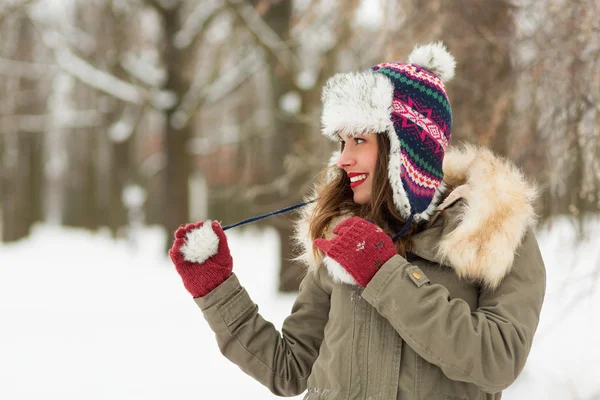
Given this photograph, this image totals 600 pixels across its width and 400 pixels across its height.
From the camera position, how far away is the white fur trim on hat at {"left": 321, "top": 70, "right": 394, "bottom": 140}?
5.38 feet

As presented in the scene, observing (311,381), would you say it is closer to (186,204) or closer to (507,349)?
(507,349)

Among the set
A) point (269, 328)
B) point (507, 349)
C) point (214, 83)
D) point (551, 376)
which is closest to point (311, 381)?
point (269, 328)

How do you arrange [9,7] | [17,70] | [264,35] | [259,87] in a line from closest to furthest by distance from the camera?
1. [264,35]
2. [9,7]
3. [17,70]
4. [259,87]

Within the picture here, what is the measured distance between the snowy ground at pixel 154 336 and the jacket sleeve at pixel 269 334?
1791 mm

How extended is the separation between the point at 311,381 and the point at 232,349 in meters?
0.25

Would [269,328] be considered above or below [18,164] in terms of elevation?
above

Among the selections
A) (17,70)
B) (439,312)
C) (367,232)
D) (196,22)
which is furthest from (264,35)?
(17,70)

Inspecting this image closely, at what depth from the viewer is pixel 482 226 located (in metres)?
1.48

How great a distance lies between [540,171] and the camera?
358 cm

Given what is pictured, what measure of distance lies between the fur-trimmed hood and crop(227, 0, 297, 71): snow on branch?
16.3 ft

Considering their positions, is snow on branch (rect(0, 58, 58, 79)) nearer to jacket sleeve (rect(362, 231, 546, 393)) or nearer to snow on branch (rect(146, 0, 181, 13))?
snow on branch (rect(146, 0, 181, 13))

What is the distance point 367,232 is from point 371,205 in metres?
0.24

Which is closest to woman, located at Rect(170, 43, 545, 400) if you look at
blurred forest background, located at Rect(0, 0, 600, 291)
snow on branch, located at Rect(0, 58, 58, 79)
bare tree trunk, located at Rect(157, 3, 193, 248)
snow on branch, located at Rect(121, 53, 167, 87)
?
blurred forest background, located at Rect(0, 0, 600, 291)

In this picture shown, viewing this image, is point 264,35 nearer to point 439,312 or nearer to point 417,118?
point 417,118
